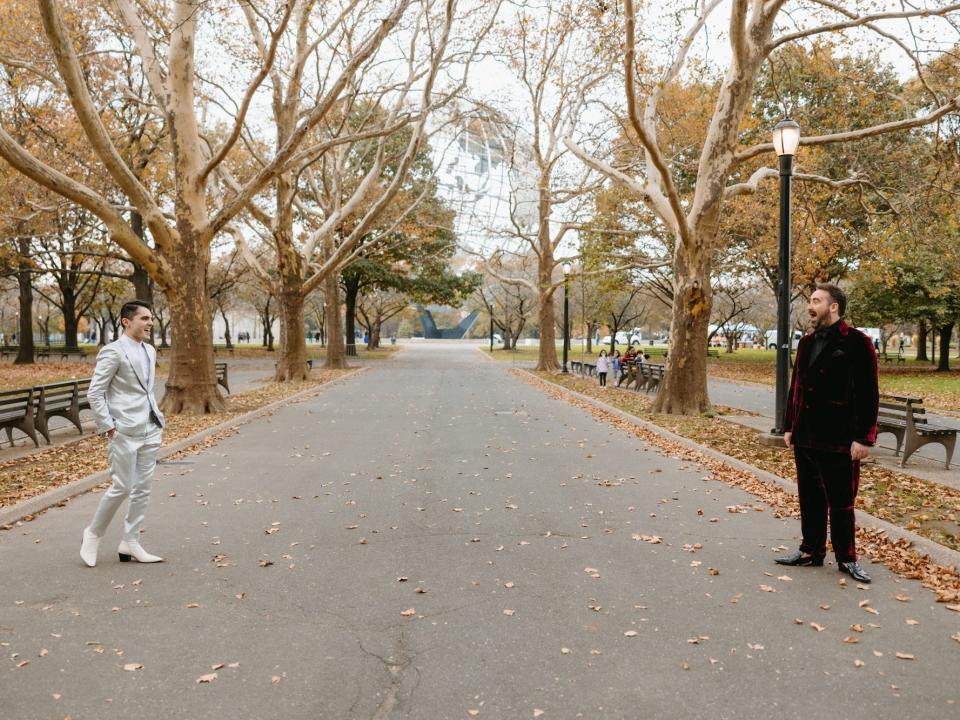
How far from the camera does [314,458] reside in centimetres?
966

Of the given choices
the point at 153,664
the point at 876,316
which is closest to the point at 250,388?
the point at 153,664

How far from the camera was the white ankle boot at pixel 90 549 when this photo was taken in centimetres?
510

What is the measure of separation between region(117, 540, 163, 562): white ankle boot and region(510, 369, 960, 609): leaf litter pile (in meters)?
5.36

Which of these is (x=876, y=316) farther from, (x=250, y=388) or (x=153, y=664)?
(x=153, y=664)

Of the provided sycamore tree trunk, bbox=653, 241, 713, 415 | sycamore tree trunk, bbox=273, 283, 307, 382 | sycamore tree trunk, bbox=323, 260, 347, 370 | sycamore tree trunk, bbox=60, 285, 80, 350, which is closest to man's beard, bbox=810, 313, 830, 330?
sycamore tree trunk, bbox=653, 241, 713, 415

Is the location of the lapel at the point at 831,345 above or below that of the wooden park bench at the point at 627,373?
above

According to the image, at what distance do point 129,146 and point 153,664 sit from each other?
85.2 ft

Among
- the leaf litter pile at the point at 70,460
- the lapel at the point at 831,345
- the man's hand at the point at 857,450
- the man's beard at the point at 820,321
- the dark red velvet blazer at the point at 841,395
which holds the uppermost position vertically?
the man's beard at the point at 820,321

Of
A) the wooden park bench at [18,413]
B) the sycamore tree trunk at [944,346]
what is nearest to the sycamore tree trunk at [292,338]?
the wooden park bench at [18,413]

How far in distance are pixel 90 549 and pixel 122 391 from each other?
1.16 meters

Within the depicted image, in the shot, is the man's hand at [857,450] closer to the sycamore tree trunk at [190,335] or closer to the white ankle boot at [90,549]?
the white ankle boot at [90,549]

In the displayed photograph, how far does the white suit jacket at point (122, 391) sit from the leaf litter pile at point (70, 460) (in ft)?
8.39

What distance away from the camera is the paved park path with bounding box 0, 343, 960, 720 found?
10.7ft

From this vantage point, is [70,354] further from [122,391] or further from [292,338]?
[122,391]
